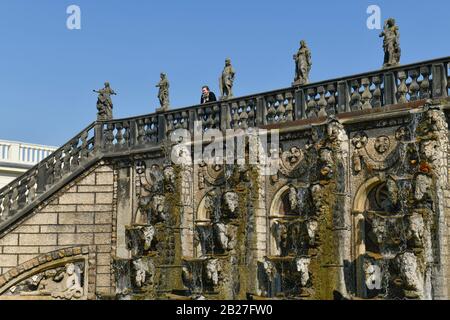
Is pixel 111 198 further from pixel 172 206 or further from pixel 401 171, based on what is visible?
pixel 401 171

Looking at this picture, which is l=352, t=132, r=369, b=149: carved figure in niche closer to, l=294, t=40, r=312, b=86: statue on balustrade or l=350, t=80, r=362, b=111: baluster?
l=350, t=80, r=362, b=111: baluster

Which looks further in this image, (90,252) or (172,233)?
(90,252)

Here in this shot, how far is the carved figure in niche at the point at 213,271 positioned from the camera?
21.1 meters

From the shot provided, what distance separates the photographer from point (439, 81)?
1861 cm

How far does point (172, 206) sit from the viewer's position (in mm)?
23062

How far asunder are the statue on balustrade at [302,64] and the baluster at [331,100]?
838 mm

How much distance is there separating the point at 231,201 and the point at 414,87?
5136 mm

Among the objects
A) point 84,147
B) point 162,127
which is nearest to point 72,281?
point 84,147

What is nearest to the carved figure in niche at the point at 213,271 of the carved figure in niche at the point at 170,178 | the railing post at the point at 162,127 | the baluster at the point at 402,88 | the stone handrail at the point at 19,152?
the carved figure in niche at the point at 170,178

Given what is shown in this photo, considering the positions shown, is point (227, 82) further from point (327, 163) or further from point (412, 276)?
point (412, 276)

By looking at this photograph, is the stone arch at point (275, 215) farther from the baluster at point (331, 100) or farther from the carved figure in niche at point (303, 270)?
the baluster at point (331, 100)
